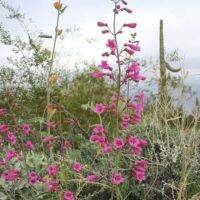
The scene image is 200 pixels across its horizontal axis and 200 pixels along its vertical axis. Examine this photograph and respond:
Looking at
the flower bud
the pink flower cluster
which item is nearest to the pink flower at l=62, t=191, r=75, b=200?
the pink flower cluster

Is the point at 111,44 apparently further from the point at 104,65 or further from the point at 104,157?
the point at 104,157

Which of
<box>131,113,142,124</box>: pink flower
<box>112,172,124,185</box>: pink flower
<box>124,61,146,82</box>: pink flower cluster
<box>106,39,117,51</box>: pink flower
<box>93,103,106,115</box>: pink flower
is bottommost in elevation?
<box>112,172,124,185</box>: pink flower

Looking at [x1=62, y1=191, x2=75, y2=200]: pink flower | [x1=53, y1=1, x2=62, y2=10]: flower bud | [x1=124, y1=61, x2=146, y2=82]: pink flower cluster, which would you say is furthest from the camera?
[x1=53, y1=1, x2=62, y2=10]: flower bud

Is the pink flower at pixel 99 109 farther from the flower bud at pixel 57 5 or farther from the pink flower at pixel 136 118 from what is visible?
the flower bud at pixel 57 5

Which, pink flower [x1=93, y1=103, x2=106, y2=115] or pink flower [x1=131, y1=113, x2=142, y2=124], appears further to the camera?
pink flower [x1=131, y1=113, x2=142, y2=124]

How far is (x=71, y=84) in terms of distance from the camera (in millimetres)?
13023

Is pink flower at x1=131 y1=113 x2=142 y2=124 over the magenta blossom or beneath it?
beneath

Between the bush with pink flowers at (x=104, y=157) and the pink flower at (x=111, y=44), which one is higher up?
the pink flower at (x=111, y=44)

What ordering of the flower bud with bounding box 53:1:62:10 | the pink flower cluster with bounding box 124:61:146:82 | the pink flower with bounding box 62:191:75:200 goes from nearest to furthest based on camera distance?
the pink flower cluster with bounding box 124:61:146:82 < the pink flower with bounding box 62:191:75:200 < the flower bud with bounding box 53:1:62:10

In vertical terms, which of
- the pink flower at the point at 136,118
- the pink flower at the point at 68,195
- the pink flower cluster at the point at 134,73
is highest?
the pink flower cluster at the point at 134,73

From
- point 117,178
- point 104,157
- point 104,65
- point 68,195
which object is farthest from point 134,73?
point 104,157

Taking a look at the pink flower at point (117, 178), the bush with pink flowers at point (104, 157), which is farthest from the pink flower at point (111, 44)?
the pink flower at point (117, 178)

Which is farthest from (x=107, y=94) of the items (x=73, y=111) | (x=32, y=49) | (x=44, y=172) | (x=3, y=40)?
(x=44, y=172)

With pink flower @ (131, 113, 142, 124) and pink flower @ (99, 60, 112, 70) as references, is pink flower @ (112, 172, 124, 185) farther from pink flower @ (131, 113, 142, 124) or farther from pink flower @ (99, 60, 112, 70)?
pink flower @ (99, 60, 112, 70)
